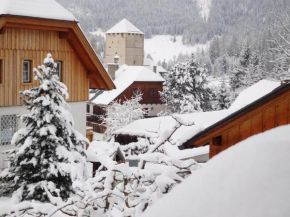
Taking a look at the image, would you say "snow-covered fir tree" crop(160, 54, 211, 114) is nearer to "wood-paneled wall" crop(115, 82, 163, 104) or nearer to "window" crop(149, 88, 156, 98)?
"wood-paneled wall" crop(115, 82, 163, 104)

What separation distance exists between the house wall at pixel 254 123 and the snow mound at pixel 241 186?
4.57 m

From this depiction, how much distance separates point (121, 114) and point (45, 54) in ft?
101

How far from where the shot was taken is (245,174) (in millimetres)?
1863

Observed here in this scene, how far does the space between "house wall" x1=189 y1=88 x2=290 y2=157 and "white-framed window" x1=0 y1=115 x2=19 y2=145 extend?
32.9ft

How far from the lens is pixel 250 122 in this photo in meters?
6.79

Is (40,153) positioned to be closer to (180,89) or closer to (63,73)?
(63,73)

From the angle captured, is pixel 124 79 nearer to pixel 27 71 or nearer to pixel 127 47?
pixel 27 71

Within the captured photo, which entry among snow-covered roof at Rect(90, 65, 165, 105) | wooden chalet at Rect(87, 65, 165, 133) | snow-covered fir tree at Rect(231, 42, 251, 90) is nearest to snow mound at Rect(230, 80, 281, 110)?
wooden chalet at Rect(87, 65, 165, 133)

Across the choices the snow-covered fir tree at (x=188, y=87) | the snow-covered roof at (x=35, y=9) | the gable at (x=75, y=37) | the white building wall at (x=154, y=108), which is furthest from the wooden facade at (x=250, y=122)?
the white building wall at (x=154, y=108)

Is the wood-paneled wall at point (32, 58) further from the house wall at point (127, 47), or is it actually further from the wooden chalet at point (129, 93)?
the house wall at point (127, 47)

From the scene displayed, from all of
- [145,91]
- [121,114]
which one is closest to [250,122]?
[121,114]

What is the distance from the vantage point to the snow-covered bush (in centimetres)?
4684

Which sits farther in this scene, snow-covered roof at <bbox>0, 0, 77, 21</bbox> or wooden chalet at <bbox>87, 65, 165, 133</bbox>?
wooden chalet at <bbox>87, 65, 165, 133</bbox>

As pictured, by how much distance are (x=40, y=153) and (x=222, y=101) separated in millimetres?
44787
